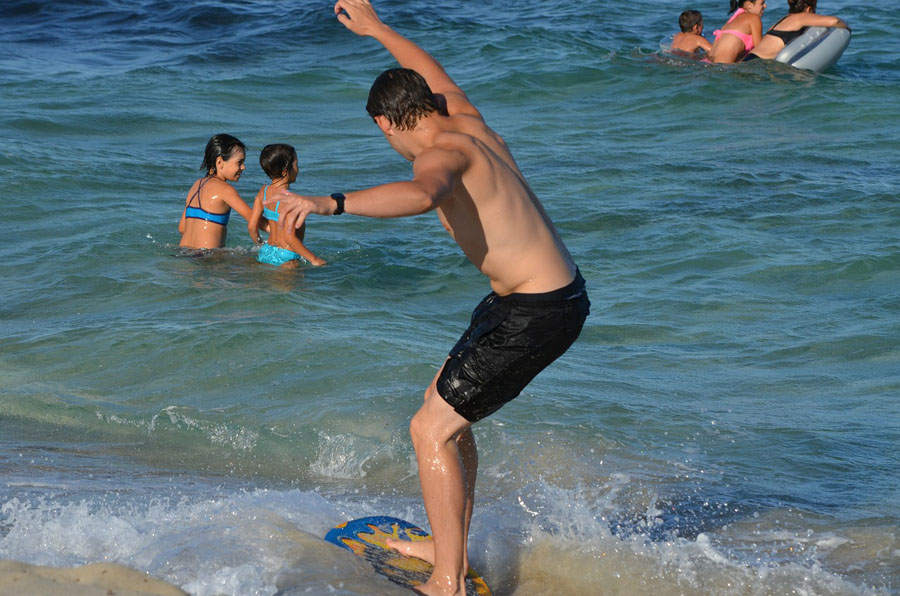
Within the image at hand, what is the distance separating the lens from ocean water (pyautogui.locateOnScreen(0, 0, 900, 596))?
15.2 feet

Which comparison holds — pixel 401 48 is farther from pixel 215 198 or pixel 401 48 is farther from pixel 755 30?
pixel 755 30

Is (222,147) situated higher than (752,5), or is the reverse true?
(752,5)

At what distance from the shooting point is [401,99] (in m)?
3.89

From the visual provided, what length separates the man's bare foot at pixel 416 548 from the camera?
4.41 meters

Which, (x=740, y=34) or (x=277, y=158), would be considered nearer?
(x=277, y=158)

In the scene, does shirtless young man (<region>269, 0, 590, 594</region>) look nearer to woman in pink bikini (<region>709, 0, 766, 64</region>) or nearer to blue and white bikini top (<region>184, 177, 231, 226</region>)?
blue and white bikini top (<region>184, 177, 231, 226</region>)

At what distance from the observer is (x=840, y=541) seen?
480 centimetres

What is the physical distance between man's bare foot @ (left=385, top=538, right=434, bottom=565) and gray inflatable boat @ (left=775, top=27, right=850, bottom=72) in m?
14.3

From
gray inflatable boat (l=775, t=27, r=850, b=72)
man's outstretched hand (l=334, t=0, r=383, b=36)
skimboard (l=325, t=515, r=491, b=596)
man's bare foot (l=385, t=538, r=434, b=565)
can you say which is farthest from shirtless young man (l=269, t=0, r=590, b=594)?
gray inflatable boat (l=775, t=27, r=850, b=72)

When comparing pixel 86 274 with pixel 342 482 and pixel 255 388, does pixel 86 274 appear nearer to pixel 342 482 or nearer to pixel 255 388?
pixel 255 388

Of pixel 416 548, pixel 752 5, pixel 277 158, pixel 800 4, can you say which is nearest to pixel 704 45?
pixel 752 5

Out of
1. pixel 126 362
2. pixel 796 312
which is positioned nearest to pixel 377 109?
pixel 126 362

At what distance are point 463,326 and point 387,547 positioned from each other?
3.88 meters

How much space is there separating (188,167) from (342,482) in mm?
8227
